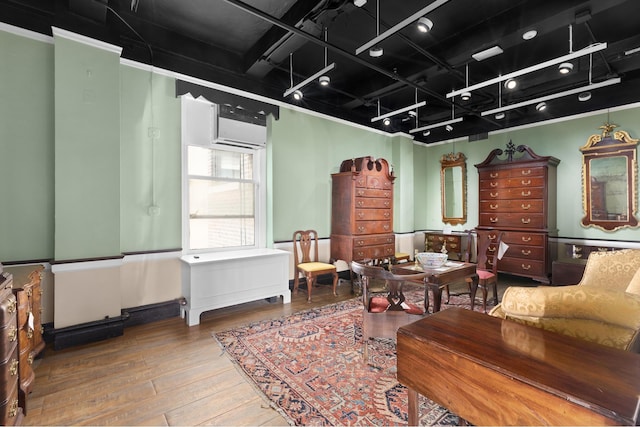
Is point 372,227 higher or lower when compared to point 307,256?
higher

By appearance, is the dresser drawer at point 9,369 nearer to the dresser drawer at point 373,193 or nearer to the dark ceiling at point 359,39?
the dark ceiling at point 359,39

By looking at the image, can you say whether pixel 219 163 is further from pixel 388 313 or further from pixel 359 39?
pixel 388 313

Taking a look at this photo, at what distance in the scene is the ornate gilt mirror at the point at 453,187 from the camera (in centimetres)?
666

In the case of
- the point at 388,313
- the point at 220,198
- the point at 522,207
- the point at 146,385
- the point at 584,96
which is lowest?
the point at 146,385

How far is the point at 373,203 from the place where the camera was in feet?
17.3

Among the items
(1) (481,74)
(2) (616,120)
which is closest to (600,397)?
(1) (481,74)

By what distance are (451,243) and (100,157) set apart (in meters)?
6.25

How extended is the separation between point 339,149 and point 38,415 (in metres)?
5.00

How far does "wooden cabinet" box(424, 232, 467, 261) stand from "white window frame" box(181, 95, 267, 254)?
3.89 meters

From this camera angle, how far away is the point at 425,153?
739cm

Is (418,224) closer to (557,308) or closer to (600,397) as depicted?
(557,308)

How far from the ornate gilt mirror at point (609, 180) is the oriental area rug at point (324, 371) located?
4579 mm

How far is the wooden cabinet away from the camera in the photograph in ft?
20.8

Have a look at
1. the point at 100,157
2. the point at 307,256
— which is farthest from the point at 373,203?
the point at 100,157
